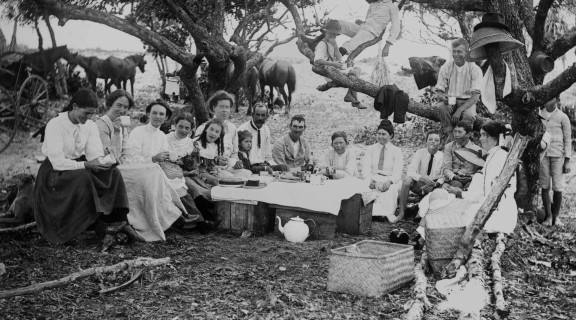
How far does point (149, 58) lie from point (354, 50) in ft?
36.8

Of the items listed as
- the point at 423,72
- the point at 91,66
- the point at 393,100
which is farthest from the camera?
the point at 91,66

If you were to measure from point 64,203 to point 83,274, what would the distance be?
117cm

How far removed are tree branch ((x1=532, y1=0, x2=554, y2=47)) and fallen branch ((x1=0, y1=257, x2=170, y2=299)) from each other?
5520 millimetres

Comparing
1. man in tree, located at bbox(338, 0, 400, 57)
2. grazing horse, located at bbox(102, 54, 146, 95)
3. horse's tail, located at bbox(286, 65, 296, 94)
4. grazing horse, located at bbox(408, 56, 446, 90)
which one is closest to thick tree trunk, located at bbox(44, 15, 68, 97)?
grazing horse, located at bbox(102, 54, 146, 95)

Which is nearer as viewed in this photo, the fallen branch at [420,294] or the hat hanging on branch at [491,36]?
the fallen branch at [420,294]

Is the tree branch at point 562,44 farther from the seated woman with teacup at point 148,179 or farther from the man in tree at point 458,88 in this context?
the seated woman with teacup at point 148,179

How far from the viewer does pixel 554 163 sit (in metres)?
7.79

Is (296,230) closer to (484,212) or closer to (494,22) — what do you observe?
(484,212)

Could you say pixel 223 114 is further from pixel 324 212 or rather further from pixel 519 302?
pixel 519 302

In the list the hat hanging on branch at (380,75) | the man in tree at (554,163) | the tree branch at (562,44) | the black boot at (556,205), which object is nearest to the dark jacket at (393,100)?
the hat hanging on branch at (380,75)

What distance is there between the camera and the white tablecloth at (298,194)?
6.09m

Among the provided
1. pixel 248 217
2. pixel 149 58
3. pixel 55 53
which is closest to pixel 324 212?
pixel 248 217

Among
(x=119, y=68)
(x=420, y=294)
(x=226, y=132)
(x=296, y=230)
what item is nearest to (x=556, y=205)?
(x=296, y=230)

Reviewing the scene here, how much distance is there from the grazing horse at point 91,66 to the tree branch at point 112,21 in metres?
1.74
